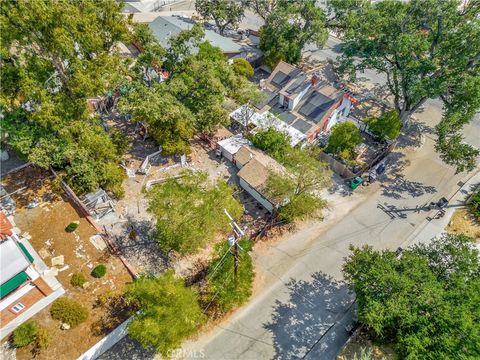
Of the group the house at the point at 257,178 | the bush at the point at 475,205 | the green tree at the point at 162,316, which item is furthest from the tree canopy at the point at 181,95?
the bush at the point at 475,205

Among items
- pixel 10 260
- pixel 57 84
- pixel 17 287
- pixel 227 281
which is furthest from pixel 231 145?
pixel 17 287

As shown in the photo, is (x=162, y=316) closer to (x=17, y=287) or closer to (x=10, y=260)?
(x=17, y=287)

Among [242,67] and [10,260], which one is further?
[242,67]

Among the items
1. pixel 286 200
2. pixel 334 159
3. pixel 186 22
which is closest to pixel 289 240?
pixel 286 200

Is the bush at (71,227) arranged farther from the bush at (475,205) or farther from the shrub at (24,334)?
the bush at (475,205)

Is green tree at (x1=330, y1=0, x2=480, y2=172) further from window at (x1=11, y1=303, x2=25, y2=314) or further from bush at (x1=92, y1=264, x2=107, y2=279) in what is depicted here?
window at (x1=11, y1=303, x2=25, y2=314)

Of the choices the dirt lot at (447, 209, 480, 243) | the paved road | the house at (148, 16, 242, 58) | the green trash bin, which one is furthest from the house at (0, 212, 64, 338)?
the house at (148, 16, 242, 58)

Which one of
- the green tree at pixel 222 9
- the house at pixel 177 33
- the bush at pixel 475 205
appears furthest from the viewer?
the green tree at pixel 222 9
